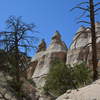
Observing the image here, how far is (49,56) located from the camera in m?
61.6

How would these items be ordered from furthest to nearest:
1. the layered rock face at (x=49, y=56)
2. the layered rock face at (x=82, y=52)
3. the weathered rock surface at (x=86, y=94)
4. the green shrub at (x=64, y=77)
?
the layered rock face at (x=49, y=56)
the layered rock face at (x=82, y=52)
the green shrub at (x=64, y=77)
the weathered rock surface at (x=86, y=94)

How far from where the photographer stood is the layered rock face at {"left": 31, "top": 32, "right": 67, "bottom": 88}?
59500mm

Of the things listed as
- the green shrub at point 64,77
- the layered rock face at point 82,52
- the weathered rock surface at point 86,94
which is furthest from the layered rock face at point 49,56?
the weathered rock surface at point 86,94

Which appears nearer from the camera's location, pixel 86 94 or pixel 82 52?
pixel 86 94

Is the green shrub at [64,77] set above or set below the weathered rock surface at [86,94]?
below

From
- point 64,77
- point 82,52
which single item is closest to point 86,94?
point 64,77

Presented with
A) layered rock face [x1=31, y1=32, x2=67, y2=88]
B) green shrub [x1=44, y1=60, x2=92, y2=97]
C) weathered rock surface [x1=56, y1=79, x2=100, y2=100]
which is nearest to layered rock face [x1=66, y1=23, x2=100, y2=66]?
layered rock face [x1=31, y1=32, x2=67, y2=88]

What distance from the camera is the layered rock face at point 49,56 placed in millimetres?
59500

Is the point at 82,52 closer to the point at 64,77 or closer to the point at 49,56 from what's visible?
the point at 49,56

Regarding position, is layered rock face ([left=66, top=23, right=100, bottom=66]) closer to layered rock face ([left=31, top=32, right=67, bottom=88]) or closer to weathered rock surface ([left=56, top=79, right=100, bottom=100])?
layered rock face ([left=31, top=32, right=67, bottom=88])

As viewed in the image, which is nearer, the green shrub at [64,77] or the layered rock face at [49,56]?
the green shrub at [64,77]

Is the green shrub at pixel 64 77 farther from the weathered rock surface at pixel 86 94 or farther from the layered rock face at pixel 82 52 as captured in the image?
the weathered rock surface at pixel 86 94

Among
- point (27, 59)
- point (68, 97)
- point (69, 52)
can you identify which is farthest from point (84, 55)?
point (68, 97)

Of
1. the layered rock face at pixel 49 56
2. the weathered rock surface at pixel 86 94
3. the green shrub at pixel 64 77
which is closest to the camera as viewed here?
the weathered rock surface at pixel 86 94
